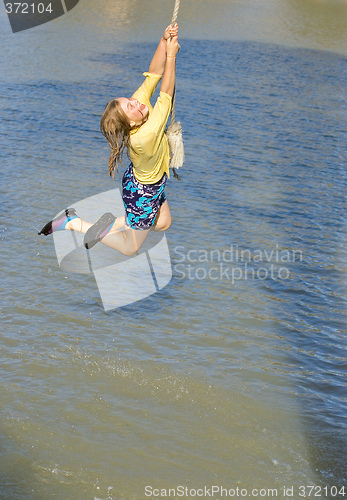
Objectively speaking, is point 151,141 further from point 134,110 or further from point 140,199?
point 140,199

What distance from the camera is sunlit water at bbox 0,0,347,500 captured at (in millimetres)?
4742

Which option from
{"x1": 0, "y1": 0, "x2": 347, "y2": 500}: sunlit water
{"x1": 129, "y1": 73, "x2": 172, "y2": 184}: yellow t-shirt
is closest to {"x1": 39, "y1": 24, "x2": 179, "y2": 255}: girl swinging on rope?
{"x1": 129, "y1": 73, "x2": 172, "y2": 184}: yellow t-shirt

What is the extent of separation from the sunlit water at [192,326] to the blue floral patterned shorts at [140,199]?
3.78ft

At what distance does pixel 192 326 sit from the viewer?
21.6 ft

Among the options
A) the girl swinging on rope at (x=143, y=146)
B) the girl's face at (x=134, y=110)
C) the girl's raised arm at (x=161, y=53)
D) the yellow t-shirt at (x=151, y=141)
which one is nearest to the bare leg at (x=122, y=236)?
the girl swinging on rope at (x=143, y=146)

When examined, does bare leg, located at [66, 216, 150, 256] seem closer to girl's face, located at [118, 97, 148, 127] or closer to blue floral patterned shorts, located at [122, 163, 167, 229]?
blue floral patterned shorts, located at [122, 163, 167, 229]

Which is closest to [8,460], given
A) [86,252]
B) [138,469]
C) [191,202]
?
[138,469]

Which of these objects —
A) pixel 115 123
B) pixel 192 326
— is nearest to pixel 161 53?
pixel 115 123

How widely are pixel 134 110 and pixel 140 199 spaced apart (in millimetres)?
916

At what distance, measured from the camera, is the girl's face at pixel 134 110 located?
5156mm

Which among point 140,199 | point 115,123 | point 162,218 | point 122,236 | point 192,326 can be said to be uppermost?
point 115,123

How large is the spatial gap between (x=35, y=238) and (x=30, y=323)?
79.2 inches

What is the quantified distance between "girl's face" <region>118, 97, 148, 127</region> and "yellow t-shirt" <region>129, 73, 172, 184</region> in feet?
0.24

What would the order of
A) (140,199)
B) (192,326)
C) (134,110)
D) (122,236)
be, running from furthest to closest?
(192,326) → (122,236) → (140,199) → (134,110)
